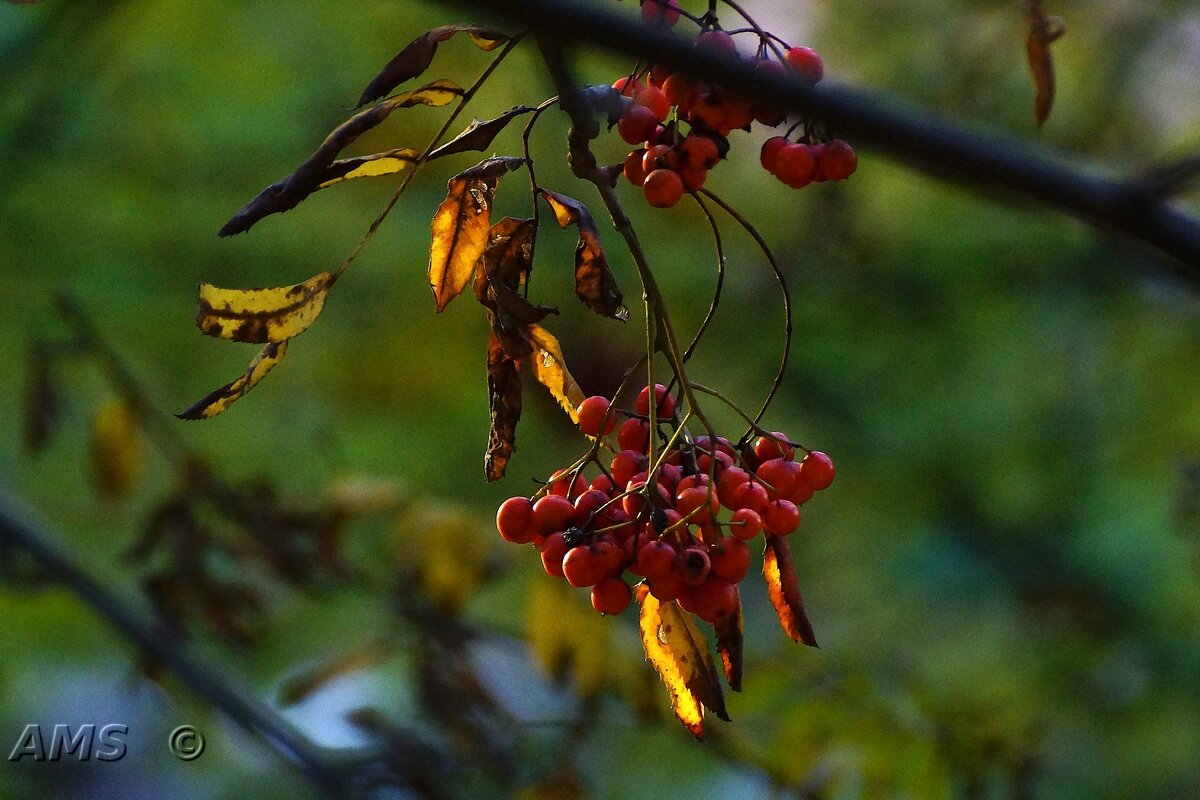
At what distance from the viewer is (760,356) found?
14.1 feet

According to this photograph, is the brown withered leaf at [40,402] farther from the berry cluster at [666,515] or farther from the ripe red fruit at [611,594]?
the ripe red fruit at [611,594]

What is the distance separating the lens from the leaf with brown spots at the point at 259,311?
873mm

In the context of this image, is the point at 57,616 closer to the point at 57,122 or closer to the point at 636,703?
the point at 57,122

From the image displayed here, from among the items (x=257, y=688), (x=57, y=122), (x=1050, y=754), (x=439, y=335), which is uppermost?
(x=57, y=122)

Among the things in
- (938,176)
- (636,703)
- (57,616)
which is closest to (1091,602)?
(636,703)

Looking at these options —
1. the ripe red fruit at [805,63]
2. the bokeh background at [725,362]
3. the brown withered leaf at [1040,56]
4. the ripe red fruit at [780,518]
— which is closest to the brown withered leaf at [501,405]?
the ripe red fruit at [780,518]

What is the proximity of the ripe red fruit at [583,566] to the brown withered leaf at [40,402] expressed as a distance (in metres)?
1.70

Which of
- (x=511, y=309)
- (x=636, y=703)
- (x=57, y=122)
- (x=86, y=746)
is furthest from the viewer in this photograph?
(x=57, y=122)

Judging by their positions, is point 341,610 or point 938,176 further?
point 341,610

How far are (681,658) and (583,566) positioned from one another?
0.12 metres

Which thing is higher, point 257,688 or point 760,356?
point 760,356

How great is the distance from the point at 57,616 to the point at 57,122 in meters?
1.64

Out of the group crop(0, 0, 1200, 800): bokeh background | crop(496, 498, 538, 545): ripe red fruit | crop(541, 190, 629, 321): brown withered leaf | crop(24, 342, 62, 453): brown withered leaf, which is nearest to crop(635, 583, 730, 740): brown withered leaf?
crop(496, 498, 538, 545): ripe red fruit

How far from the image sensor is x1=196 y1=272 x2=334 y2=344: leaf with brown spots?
34.4 inches
